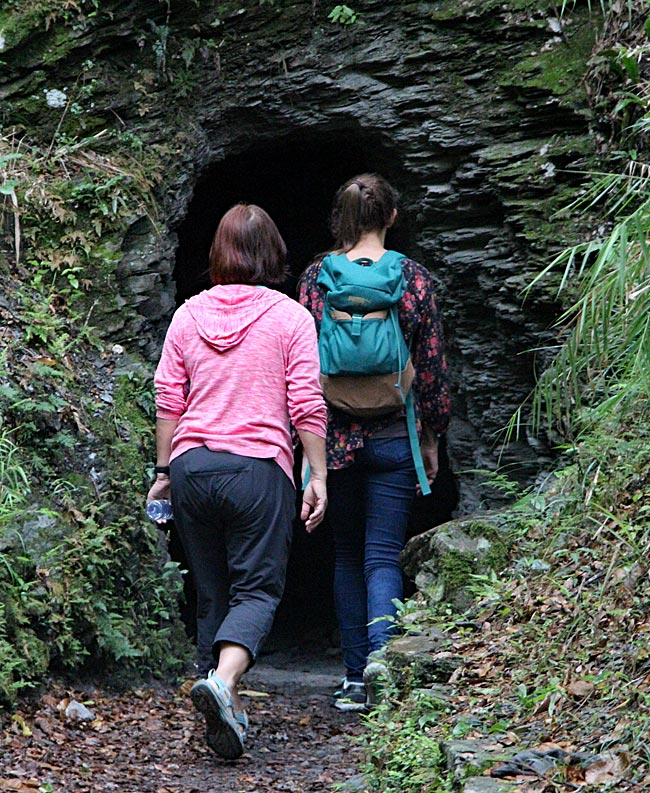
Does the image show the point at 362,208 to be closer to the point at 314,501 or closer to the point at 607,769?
the point at 314,501

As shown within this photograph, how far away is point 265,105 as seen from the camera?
6.10 m

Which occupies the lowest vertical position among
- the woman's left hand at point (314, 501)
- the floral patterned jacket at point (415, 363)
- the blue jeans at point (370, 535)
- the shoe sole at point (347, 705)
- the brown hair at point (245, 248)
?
the shoe sole at point (347, 705)

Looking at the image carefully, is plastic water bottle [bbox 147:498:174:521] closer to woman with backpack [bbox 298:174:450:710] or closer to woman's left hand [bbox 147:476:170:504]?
woman's left hand [bbox 147:476:170:504]

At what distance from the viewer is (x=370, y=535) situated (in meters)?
3.95

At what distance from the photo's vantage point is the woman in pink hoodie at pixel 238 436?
10.9 ft

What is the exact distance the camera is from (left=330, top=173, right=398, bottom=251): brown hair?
153 inches

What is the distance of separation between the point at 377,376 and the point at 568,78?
2759mm

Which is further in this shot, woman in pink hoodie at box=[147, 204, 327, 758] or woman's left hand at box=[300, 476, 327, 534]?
woman's left hand at box=[300, 476, 327, 534]

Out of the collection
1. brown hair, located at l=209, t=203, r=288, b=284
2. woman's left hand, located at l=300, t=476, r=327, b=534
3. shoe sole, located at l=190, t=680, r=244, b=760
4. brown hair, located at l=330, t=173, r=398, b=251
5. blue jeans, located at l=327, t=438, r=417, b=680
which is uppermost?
brown hair, located at l=330, t=173, r=398, b=251

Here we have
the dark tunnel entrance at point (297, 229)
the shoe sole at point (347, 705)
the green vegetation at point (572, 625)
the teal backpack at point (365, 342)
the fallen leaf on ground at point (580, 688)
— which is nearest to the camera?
the green vegetation at point (572, 625)

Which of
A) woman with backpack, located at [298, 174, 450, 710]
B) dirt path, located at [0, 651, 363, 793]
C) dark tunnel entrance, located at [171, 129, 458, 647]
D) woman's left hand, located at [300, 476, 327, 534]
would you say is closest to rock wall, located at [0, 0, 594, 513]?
dark tunnel entrance, located at [171, 129, 458, 647]

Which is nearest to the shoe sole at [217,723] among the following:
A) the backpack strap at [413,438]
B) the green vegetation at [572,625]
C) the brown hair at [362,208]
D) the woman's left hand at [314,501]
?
the green vegetation at [572,625]

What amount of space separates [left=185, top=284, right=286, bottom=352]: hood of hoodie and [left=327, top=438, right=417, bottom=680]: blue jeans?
2.72 ft

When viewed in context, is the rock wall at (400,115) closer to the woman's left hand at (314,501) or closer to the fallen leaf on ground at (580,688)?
the woman's left hand at (314,501)
